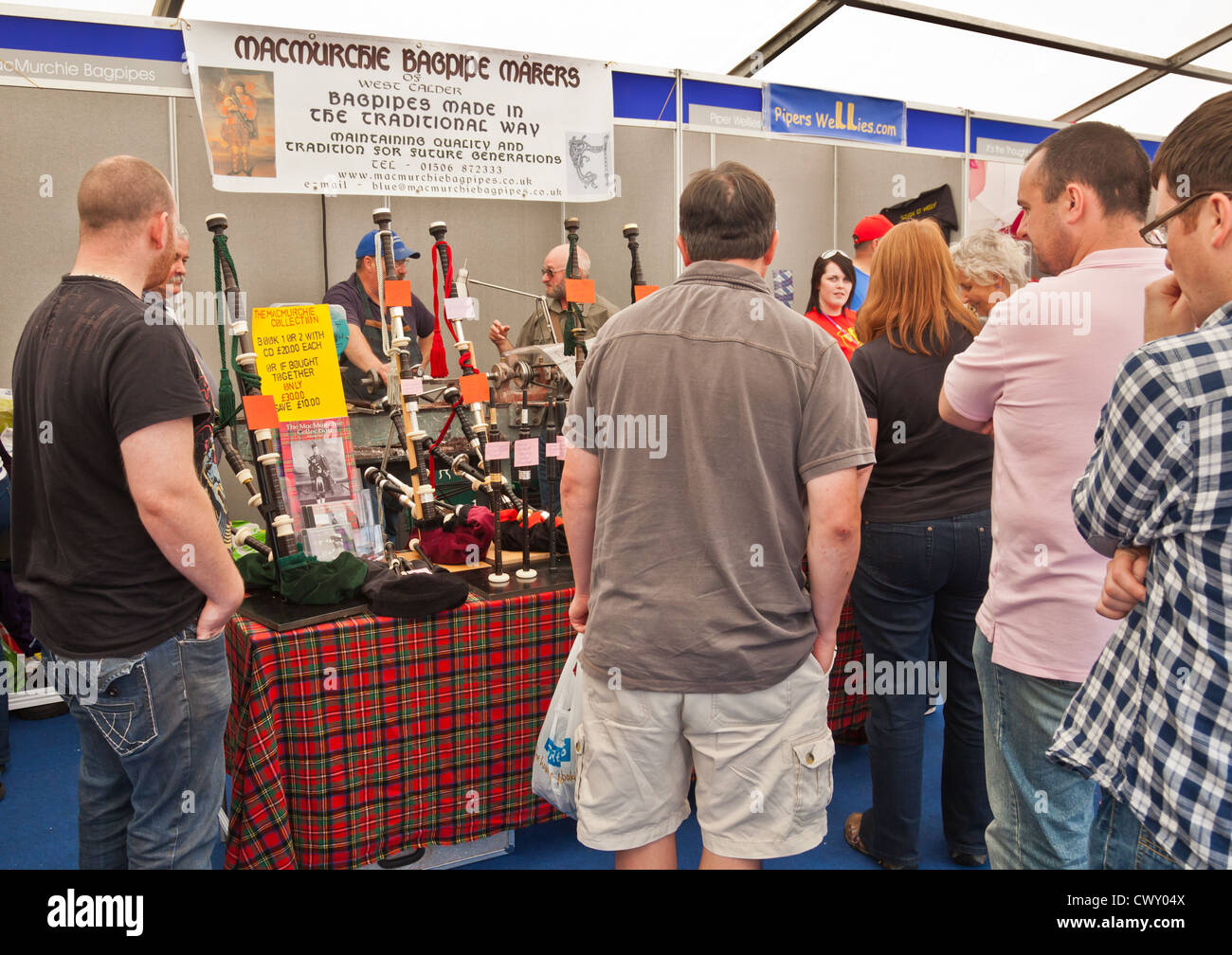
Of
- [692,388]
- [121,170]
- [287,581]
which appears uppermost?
[121,170]

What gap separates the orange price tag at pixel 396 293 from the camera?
7.34 feet

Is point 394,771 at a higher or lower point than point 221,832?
higher

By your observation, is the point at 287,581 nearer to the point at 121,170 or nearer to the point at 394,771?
the point at 394,771

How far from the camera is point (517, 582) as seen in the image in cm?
237

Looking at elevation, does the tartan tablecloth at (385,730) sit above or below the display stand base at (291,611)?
below

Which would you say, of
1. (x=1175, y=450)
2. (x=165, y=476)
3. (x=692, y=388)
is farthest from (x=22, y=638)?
(x=1175, y=450)

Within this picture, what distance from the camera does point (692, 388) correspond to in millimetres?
1414

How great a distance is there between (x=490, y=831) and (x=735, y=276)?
1594mm

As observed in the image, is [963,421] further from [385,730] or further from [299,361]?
[299,361]

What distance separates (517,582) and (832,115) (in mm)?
4240

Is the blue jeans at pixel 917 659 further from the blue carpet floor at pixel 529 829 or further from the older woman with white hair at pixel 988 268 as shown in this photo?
the older woman with white hair at pixel 988 268

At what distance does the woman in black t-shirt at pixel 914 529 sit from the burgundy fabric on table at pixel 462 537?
1.06 m

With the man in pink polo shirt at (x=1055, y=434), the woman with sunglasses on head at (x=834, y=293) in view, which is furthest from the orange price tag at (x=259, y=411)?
the woman with sunglasses on head at (x=834, y=293)
